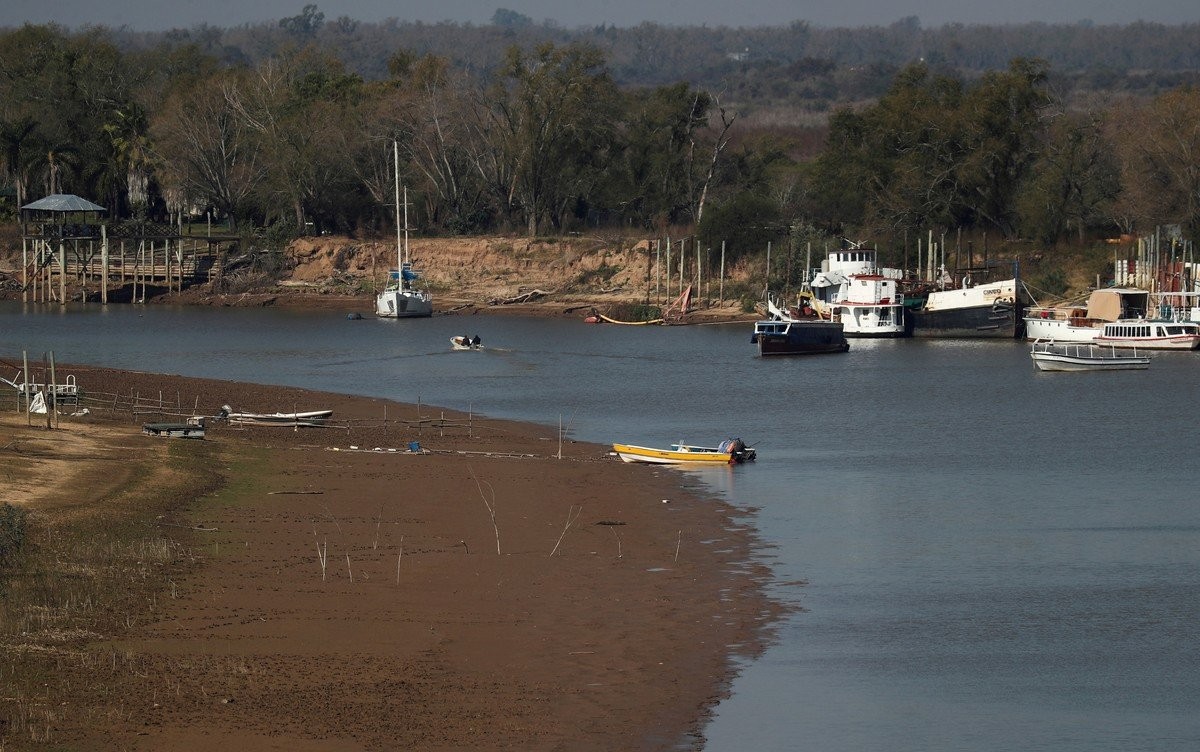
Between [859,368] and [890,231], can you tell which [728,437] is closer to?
[859,368]

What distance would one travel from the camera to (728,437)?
1987 inches

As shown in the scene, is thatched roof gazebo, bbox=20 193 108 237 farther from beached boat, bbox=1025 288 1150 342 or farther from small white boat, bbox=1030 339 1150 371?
small white boat, bbox=1030 339 1150 371

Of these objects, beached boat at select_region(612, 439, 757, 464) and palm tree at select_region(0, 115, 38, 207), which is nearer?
beached boat at select_region(612, 439, 757, 464)

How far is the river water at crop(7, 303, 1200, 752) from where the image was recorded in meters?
22.7

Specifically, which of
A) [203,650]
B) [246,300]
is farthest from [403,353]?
[203,650]

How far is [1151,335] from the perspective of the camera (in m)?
81.6

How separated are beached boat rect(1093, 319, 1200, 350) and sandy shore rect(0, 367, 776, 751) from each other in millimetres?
46012

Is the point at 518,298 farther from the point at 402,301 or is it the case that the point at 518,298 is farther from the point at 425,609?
the point at 425,609

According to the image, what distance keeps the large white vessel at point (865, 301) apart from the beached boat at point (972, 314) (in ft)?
4.61

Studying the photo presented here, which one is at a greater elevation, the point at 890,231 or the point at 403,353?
the point at 890,231

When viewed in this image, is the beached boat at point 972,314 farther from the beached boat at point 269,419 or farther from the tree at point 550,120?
the beached boat at point 269,419

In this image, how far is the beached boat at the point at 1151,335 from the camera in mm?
81312

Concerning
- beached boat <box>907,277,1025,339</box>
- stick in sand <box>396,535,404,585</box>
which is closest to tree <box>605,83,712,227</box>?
beached boat <box>907,277,1025,339</box>

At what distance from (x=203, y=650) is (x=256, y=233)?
10691cm
